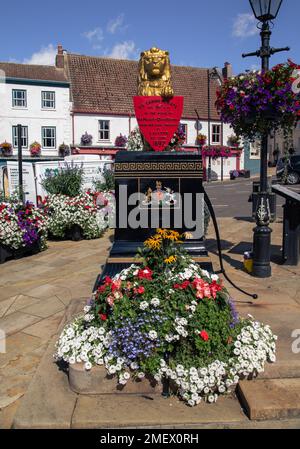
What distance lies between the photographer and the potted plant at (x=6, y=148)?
3045 cm

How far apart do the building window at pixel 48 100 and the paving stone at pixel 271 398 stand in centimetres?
3214

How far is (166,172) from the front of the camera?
223 inches

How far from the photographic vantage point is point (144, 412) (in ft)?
9.52

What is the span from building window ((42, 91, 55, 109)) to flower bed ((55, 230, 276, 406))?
3135 cm

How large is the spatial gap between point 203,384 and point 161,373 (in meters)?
0.32

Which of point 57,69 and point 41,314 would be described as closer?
point 41,314

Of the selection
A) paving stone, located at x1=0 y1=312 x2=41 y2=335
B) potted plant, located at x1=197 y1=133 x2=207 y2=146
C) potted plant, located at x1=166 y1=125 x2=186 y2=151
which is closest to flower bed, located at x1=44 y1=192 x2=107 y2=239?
potted plant, located at x1=166 y1=125 x2=186 y2=151

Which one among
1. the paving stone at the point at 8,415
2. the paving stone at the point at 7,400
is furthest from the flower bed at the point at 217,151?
the paving stone at the point at 8,415

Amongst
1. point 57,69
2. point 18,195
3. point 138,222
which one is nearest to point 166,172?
point 138,222

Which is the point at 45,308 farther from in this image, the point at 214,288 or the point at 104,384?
the point at 214,288

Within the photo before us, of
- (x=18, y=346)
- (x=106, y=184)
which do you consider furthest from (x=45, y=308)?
(x=106, y=184)

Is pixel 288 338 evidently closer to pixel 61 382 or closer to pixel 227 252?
pixel 61 382

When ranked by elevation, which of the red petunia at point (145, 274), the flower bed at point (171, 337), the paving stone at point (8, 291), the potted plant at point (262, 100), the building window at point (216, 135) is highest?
the building window at point (216, 135)

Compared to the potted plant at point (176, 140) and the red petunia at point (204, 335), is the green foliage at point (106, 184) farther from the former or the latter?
the red petunia at point (204, 335)
